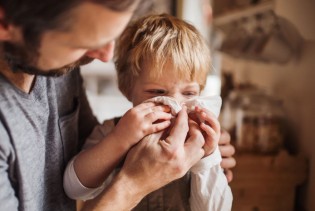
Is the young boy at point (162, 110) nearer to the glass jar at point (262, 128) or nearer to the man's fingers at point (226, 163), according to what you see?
the man's fingers at point (226, 163)

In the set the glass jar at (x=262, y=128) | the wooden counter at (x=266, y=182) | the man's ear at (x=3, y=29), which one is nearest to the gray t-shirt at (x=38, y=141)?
the man's ear at (x=3, y=29)

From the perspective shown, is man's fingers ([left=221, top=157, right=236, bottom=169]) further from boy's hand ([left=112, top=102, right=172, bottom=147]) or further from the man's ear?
the man's ear

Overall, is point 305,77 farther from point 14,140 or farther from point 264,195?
point 14,140

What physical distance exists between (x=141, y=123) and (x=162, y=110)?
6 cm

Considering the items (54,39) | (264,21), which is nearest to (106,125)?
(54,39)

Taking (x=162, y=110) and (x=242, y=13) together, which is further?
(x=242, y=13)

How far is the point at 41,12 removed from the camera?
69 centimetres

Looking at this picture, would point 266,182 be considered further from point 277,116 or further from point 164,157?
point 164,157

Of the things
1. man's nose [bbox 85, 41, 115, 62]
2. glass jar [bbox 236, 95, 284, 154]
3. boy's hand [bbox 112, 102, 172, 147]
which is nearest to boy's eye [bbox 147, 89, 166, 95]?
boy's hand [bbox 112, 102, 172, 147]

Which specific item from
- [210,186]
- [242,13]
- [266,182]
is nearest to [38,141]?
[210,186]

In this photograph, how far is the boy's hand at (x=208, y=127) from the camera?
2.92 ft

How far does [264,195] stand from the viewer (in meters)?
1.50

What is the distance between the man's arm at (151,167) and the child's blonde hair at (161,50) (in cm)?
18

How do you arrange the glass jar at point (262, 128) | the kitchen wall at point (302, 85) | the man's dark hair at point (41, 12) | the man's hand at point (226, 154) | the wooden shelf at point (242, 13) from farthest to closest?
1. the wooden shelf at point (242, 13)
2. the glass jar at point (262, 128)
3. the kitchen wall at point (302, 85)
4. the man's hand at point (226, 154)
5. the man's dark hair at point (41, 12)
